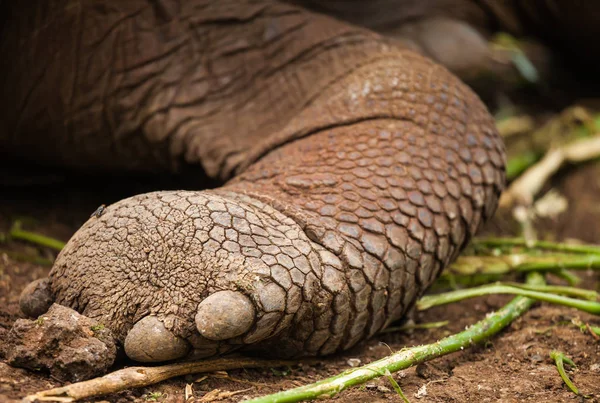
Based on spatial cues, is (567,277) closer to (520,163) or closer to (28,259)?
(520,163)

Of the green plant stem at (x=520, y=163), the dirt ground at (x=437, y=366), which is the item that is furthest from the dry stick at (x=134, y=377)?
the green plant stem at (x=520, y=163)

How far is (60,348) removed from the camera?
1491 millimetres

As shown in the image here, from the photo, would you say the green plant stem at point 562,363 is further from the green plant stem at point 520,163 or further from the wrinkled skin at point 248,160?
the green plant stem at point 520,163

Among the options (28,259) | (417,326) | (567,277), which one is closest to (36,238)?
(28,259)

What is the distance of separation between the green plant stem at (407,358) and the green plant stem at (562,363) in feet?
0.58

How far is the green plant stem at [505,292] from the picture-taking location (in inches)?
76.5

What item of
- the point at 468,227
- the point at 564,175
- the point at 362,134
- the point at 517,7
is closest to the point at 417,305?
the point at 468,227

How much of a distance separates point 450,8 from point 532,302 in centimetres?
174

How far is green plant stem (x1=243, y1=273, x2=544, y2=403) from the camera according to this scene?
→ 144 centimetres

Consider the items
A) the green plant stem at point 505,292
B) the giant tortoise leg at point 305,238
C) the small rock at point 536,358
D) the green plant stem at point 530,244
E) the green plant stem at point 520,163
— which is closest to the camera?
the giant tortoise leg at point 305,238

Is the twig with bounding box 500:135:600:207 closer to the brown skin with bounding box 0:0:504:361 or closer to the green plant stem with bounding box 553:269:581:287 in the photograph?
the green plant stem with bounding box 553:269:581:287

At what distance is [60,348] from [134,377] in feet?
0.53

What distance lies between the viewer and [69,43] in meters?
2.49

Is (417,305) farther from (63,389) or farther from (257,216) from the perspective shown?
(63,389)
